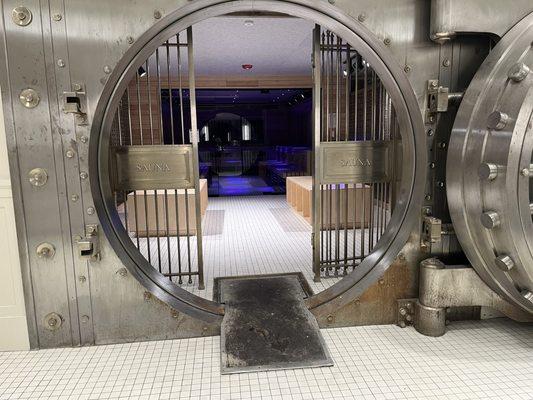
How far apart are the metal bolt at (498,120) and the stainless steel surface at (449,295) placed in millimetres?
911

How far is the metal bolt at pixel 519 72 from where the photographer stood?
192cm

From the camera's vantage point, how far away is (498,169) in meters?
1.94

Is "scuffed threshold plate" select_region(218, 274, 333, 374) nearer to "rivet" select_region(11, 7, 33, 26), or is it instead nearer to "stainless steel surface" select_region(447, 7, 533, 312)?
"stainless steel surface" select_region(447, 7, 533, 312)

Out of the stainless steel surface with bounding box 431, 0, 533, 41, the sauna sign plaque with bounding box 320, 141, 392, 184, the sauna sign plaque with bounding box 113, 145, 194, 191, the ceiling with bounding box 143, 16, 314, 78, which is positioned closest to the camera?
the stainless steel surface with bounding box 431, 0, 533, 41

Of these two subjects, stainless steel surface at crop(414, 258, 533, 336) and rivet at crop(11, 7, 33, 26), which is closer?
rivet at crop(11, 7, 33, 26)

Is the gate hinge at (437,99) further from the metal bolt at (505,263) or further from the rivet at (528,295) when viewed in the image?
the rivet at (528,295)

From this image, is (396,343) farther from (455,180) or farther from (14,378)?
(14,378)

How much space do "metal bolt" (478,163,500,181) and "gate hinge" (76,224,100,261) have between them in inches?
84.6

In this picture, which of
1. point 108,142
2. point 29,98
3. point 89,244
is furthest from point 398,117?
point 29,98

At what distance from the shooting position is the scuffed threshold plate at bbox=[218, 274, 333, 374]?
2.16 meters

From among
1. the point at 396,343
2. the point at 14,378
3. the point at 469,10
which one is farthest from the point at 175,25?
the point at 396,343

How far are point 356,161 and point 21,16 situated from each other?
2.22 metres

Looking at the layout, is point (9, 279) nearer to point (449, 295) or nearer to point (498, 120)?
point (449, 295)

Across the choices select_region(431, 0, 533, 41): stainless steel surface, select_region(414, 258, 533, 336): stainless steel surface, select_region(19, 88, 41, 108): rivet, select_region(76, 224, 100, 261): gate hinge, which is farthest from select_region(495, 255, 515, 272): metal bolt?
select_region(19, 88, 41, 108): rivet
